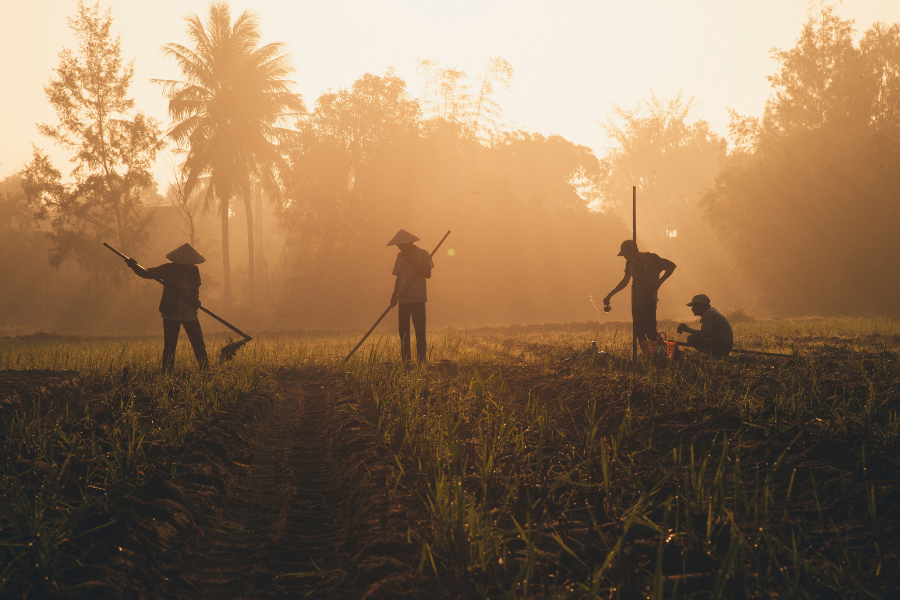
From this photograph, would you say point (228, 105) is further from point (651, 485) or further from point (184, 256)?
point (651, 485)

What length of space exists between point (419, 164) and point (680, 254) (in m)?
31.0

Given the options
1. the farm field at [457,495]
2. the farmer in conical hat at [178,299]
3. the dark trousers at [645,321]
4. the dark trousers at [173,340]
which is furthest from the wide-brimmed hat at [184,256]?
the dark trousers at [645,321]

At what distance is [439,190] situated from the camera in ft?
107

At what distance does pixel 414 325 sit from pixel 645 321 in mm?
3213

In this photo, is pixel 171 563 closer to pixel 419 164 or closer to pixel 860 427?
pixel 860 427

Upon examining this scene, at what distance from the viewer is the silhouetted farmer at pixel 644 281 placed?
7.92m

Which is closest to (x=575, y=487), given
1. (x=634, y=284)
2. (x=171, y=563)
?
(x=171, y=563)

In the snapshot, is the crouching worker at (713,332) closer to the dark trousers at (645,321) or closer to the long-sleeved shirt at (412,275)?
the dark trousers at (645,321)

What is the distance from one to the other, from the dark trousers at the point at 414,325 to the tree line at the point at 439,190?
62.7ft

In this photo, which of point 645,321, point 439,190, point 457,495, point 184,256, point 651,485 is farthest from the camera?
point 439,190

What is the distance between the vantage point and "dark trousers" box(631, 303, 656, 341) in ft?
27.0

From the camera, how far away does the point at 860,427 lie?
385 centimetres

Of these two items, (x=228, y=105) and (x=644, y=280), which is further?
(x=228, y=105)

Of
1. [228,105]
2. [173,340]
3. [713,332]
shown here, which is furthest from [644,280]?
[228,105]
